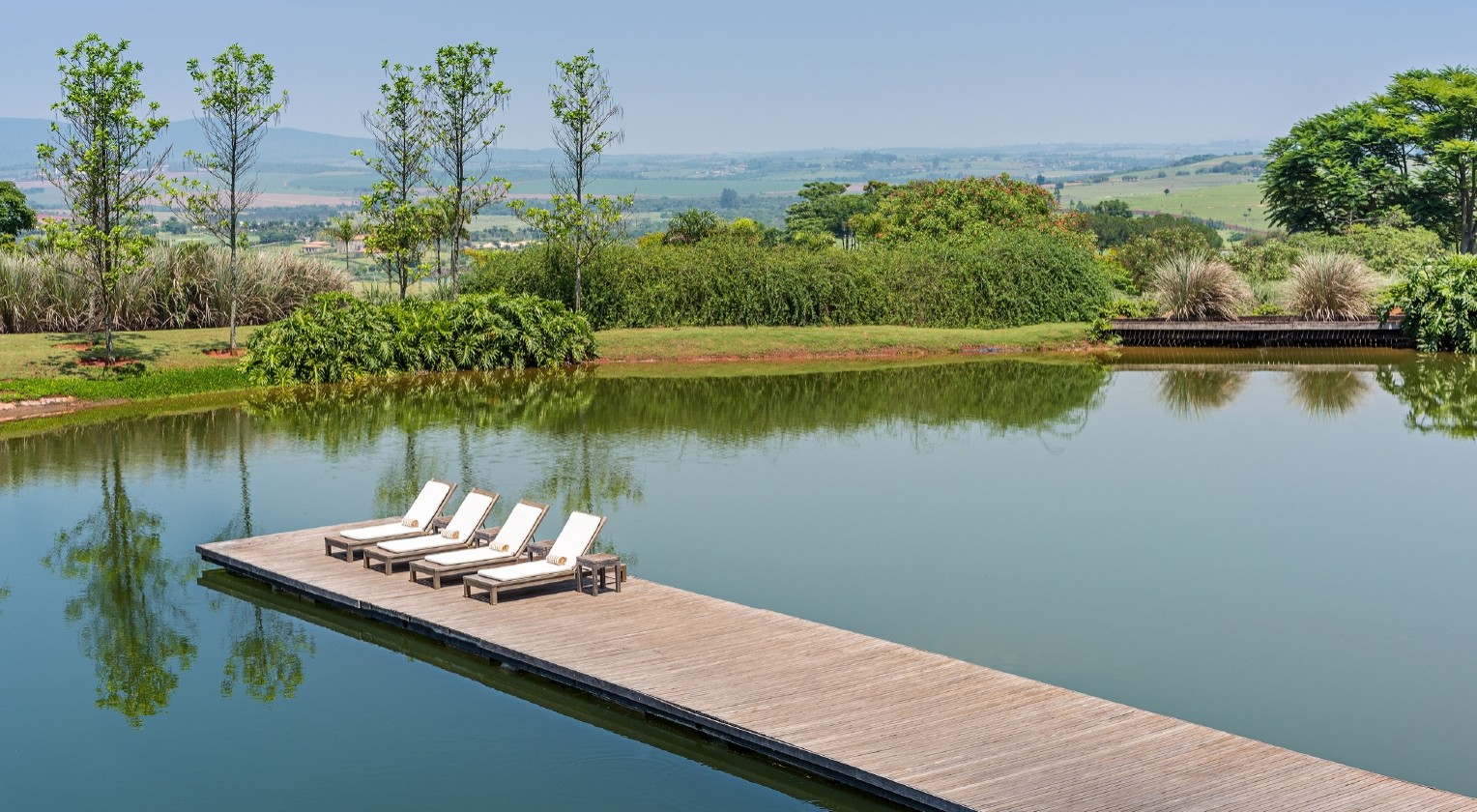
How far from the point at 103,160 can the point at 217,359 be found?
4.85m

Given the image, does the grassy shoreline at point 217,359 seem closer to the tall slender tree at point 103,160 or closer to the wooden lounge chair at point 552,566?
the tall slender tree at point 103,160

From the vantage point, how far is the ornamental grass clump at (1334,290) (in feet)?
149

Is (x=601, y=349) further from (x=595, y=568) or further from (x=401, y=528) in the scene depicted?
(x=595, y=568)

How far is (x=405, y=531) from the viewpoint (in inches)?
730

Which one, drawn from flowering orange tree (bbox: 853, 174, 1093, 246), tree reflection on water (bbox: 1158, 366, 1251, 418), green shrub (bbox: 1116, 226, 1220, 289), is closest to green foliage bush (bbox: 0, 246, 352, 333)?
flowering orange tree (bbox: 853, 174, 1093, 246)

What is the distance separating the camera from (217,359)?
115 ft

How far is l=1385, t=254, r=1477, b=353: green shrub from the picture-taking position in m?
41.6

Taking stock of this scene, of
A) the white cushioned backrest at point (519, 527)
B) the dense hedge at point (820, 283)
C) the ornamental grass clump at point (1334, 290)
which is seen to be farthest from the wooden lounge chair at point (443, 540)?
the ornamental grass clump at point (1334, 290)

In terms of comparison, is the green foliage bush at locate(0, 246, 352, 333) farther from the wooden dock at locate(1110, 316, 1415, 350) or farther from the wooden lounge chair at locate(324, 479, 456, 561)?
the wooden dock at locate(1110, 316, 1415, 350)

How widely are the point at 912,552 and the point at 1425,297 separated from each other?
29.0 metres

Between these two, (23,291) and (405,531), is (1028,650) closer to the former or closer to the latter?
(405,531)

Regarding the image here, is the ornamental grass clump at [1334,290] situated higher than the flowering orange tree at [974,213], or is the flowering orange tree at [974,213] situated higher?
the flowering orange tree at [974,213]

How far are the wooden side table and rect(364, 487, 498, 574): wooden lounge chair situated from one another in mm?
1877

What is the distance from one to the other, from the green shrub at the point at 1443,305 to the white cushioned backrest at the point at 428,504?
3168 centimetres
